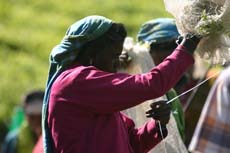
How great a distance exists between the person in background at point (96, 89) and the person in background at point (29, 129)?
408 cm

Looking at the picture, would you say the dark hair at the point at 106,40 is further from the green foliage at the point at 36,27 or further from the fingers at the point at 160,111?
the green foliage at the point at 36,27

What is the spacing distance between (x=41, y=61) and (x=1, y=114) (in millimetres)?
2013

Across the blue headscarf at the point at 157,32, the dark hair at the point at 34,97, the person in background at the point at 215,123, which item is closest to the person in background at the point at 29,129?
the dark hair at the point at 34,97

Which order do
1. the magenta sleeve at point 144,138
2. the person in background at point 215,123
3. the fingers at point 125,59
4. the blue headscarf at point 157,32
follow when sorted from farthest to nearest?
the person in background at point 215,123 < the blue headscarf at point 157,32 < the fingers at point 125,59 < the magenta sleeve at point 144,138

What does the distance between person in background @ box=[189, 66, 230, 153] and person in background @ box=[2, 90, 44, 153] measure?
2.47m

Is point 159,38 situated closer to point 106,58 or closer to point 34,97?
point 106,58

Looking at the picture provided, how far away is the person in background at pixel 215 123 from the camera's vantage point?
7602mm

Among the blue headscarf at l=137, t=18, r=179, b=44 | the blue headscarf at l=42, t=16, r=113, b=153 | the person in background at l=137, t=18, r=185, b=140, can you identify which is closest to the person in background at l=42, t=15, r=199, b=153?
the blue headscarf at l=42, t=16, r=113, b=153

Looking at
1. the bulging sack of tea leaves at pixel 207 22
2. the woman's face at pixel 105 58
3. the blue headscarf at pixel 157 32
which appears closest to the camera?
the bulging sack of tea leaves at pixel 207 22

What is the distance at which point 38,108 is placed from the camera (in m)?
9.97

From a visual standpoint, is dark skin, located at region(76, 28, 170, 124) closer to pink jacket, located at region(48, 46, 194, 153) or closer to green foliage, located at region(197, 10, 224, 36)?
pink jacket, located at region(48, 46, 194, 153)

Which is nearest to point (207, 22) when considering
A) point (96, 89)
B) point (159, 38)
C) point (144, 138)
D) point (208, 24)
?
point (208, 24)

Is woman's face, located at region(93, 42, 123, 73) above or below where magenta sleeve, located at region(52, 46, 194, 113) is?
above

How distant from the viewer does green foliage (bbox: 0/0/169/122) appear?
568 inches
